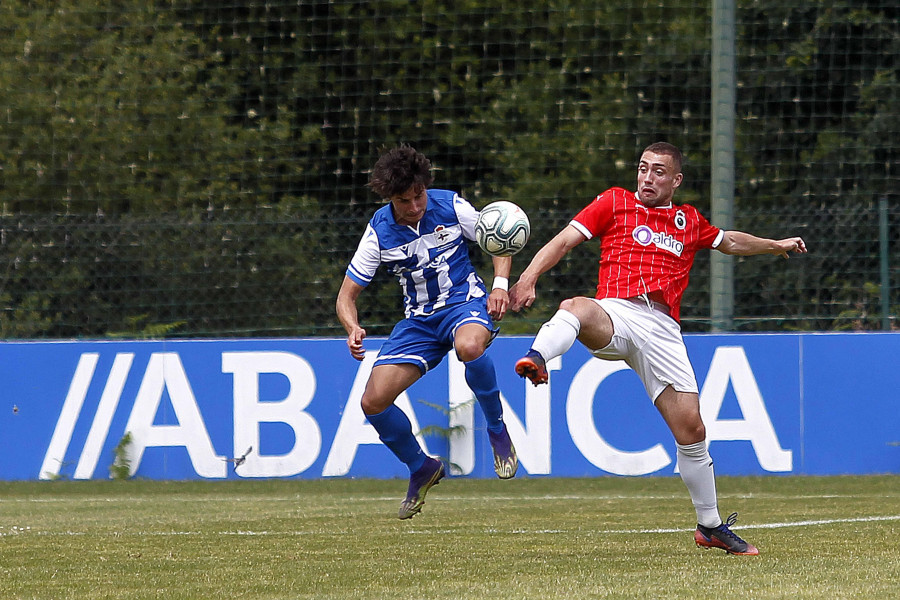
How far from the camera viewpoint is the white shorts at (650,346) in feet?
21.0

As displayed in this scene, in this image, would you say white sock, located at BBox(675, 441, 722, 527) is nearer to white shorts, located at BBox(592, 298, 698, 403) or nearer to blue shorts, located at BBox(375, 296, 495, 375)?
white shorts, located at BBox(592, 298, 698, 403)

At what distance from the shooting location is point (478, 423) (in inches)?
447

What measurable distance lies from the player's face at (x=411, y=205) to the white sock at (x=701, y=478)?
1.83 metres

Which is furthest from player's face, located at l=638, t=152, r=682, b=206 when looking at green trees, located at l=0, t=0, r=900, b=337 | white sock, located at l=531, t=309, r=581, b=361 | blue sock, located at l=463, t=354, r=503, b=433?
green trees, located at l=0, t=0, r=900, b=337

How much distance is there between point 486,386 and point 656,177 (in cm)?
151

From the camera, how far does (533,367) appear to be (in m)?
5.73

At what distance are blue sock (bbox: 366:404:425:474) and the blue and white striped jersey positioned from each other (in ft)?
1.89

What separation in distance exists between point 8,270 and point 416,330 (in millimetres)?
6244

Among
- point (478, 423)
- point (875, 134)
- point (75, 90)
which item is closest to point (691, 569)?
point (478, 423)

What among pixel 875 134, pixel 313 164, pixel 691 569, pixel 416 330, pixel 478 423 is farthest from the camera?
pixel 313 164

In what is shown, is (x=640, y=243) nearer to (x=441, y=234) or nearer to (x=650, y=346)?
(x=650, y=346)

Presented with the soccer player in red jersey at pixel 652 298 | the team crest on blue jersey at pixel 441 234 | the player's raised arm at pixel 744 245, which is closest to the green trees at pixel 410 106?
the team crest on blue jersey at pixel 441 234

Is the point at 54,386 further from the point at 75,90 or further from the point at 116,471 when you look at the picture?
the point at 75,90

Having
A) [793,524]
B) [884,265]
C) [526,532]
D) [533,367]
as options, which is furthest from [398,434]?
[884,265]
